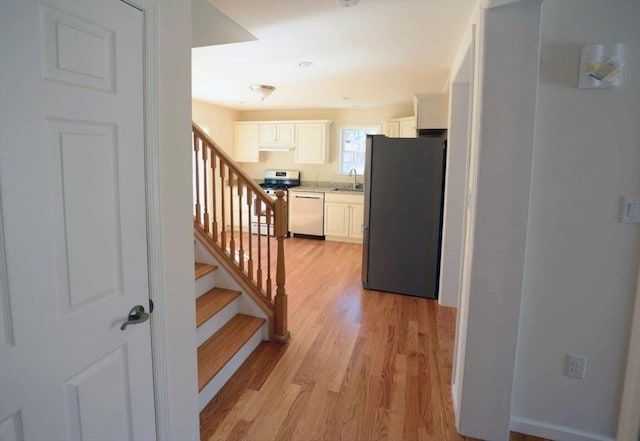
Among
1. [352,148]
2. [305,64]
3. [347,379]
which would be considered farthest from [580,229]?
[352,148]

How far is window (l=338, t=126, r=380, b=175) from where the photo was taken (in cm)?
649

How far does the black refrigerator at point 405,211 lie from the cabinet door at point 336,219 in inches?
A: 81.0

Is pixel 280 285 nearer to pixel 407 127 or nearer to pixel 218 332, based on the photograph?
pixel 218 332

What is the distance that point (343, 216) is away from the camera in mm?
6012

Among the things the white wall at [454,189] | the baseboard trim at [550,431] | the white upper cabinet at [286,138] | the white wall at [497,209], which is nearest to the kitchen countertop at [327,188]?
the white upper cabinet at [286,138]

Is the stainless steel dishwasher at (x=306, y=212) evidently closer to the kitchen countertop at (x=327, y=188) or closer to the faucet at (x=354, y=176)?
the kitchen countertop at (x=327, y=188)

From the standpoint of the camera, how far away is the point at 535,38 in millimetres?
1596

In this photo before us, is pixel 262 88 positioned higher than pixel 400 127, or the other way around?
pixel 262 88

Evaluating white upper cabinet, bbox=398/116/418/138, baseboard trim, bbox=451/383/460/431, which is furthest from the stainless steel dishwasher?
baseboard trim, bbox=451/383/460/431

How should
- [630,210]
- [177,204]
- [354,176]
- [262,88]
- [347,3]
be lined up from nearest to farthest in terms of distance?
[177,204] → [630,210] → [347,3] → [262,88] → [354,176]

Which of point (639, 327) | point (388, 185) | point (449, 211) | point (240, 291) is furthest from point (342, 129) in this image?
point (639, 327)

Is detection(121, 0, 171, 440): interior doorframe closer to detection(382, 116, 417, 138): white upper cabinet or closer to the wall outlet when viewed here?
the wall outlet

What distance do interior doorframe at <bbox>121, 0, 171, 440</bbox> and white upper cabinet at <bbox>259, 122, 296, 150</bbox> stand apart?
528 centimetres

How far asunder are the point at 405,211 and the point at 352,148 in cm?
310
